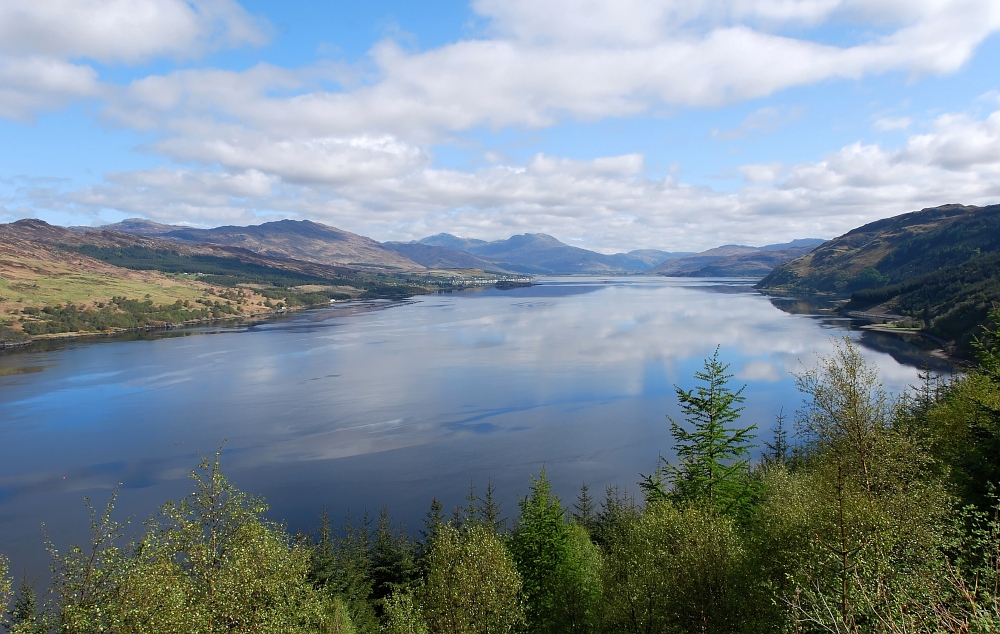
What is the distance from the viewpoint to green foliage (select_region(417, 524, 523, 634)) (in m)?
14.6

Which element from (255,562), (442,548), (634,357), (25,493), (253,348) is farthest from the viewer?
(253,348)

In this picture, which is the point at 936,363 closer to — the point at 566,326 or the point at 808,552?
the point at 566,326

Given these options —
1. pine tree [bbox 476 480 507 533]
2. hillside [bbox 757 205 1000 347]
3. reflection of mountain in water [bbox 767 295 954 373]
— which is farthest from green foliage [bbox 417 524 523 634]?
hillside [bbox 757 205 1000 347]

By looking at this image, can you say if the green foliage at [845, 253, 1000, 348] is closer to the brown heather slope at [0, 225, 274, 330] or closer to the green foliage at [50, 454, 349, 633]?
the green foliage at [50, 454, 349, 633]

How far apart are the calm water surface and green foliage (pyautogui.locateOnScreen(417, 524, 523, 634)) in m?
17.6

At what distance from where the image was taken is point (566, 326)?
381 feet

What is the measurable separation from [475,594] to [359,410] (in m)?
42.5

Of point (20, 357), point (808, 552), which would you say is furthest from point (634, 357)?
point (20, 357)

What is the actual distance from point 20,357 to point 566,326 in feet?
310

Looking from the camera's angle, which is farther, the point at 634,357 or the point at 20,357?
the point at 20,357

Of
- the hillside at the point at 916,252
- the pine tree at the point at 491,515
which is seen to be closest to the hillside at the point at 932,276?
the hillside at the point at 916,252

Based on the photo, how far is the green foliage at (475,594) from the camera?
14570 mm

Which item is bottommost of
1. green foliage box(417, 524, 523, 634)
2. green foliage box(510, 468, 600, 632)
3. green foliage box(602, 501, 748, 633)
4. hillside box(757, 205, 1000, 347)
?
green foliage box(510, 468, 600, 632)

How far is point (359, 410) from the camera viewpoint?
181ft
